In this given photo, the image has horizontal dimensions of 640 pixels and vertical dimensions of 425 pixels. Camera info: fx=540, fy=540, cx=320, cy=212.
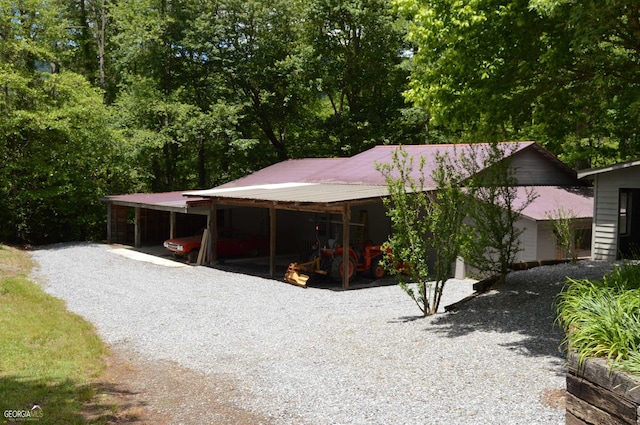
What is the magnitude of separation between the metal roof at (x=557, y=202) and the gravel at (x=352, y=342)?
2.76 m

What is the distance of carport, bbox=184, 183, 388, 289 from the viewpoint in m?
14.6

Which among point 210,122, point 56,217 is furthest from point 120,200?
point 210,122

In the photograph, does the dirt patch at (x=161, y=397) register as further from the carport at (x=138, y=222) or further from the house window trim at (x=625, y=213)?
the carport at (x=138, y=222)

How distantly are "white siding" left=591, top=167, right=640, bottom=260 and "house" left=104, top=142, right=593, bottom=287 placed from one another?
1.15 meters

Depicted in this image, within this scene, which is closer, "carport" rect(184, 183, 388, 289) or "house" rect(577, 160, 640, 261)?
"carport" rect(184, 183, 388, 289)

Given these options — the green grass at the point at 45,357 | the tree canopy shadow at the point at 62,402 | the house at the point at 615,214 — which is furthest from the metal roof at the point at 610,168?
the tree canopy shadow at the point at 62,402

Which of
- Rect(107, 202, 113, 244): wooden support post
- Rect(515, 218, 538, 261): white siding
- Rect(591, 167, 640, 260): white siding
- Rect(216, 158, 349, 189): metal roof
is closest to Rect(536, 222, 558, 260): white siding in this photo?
Rect(515, 218, 538, 261): white siding

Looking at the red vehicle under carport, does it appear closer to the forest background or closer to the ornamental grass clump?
the forest background

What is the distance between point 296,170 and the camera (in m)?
24.8

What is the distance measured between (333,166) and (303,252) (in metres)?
4.35

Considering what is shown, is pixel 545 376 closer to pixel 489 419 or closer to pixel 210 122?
pixel 489 419

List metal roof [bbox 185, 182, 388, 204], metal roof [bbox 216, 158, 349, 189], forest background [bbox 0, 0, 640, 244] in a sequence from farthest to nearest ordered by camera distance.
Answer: forest background [bbox 0, 0, 640, 244], metal roof [bbox 216, 158, 349, 189], metal roof [bbox 185, 182, 388, 204]

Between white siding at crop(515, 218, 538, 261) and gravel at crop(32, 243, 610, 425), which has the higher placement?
white siding at crop(515, 218, 538, 261)

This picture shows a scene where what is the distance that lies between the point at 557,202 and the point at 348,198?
7.73 metres
